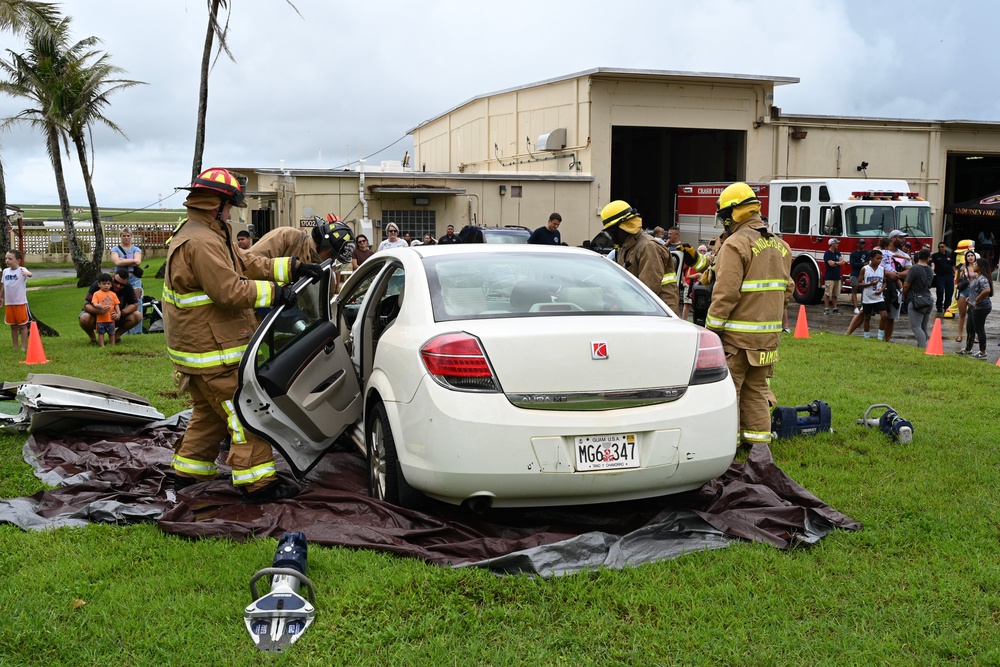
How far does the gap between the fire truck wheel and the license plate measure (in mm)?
18859

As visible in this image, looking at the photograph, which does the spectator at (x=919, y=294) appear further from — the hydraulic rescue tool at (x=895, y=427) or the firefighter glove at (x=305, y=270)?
the firefighter glove at (x=305, y=270)

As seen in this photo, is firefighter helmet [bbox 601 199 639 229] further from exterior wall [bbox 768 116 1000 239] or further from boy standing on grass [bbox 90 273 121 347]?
exterior wall [bbox 768 116 1000 239]

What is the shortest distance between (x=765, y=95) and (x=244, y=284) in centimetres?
2812

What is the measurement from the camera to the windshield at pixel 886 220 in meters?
21.3

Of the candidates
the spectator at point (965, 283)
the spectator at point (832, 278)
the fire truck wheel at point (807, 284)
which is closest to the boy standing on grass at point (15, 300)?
the spectator at point (965, 283)

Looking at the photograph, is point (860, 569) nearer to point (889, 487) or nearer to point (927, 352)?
point (889, 487)

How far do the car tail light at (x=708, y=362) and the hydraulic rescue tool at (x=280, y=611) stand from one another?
2.05 meters

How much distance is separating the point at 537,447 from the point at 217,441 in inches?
90.4

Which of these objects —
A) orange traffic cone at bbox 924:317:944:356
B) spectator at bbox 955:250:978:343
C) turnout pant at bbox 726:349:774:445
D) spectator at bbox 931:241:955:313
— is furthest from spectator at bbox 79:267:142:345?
spectator at bbox 931:241:955:313

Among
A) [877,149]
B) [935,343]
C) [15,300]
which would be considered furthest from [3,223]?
[877,149]

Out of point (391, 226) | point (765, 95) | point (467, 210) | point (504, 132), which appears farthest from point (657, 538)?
point (504, 132)

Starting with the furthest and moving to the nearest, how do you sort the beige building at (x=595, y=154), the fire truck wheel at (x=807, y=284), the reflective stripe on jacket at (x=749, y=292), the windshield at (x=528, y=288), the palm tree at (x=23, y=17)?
the beige building at (x=595, y=154)
the fire truck wheel at (x=807, y=284)
the palm tree at (x=23, y=17)
the reflective stripe on jacket at (x=749, y=292)
the windshield at (x=528, y=288)

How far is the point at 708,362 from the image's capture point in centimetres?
450

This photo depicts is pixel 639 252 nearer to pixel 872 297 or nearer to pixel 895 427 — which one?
pixel 895 427
